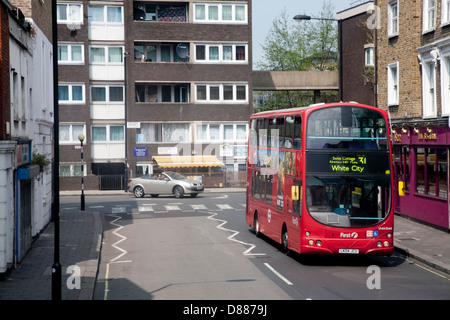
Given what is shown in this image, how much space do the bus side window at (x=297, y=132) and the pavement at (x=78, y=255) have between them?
15.0ft

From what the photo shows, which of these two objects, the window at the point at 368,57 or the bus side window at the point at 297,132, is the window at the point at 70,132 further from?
the bus side window at the point at 297,132

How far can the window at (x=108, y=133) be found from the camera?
52125mm

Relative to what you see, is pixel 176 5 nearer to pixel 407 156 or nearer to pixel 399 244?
pixel 407 156

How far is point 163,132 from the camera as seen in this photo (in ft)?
171

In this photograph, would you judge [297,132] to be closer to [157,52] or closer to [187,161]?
[187,161]

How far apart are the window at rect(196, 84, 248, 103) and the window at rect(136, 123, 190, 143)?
261 cm

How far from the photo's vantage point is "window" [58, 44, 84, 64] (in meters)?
50.7

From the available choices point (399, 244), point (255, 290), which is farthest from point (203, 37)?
point (255, 290)

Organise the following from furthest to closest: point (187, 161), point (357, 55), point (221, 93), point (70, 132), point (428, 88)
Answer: point (221, 93) < point (187, 161) < point (70, 132) < point (357, 55) < point (428, 88)

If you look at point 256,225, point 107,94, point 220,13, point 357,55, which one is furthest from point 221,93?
point 256,225

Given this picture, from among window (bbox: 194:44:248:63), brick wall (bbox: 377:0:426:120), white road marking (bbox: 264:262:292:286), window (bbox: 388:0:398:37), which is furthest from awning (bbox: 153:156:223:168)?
white road marking (bbox: 264:262:292:286)

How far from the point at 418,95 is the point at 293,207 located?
450 inches

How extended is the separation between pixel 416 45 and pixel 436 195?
6322 millimetres

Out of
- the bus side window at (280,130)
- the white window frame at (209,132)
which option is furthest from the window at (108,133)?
the bus side window at (280,130)
